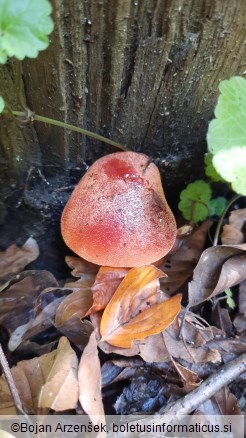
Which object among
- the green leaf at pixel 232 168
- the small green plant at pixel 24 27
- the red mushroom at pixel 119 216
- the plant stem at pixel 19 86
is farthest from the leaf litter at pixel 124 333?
the small green plant at pixel 24 27

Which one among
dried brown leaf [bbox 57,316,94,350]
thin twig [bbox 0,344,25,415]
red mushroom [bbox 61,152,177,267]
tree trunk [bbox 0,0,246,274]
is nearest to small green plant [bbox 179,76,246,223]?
tree trunk [bbox 0,0,246,274]

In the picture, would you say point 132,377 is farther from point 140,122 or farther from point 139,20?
point 139,20

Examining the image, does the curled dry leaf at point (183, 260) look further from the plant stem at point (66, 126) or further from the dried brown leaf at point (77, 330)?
the plant stem at point (66, 126)

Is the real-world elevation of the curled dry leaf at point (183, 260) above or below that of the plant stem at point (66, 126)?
below

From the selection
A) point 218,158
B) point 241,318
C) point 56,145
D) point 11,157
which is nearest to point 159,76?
point 218,158

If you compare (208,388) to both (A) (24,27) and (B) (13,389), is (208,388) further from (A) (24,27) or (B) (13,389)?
(A) (24,27)

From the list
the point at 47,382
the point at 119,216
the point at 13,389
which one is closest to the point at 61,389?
the point at 47,382
